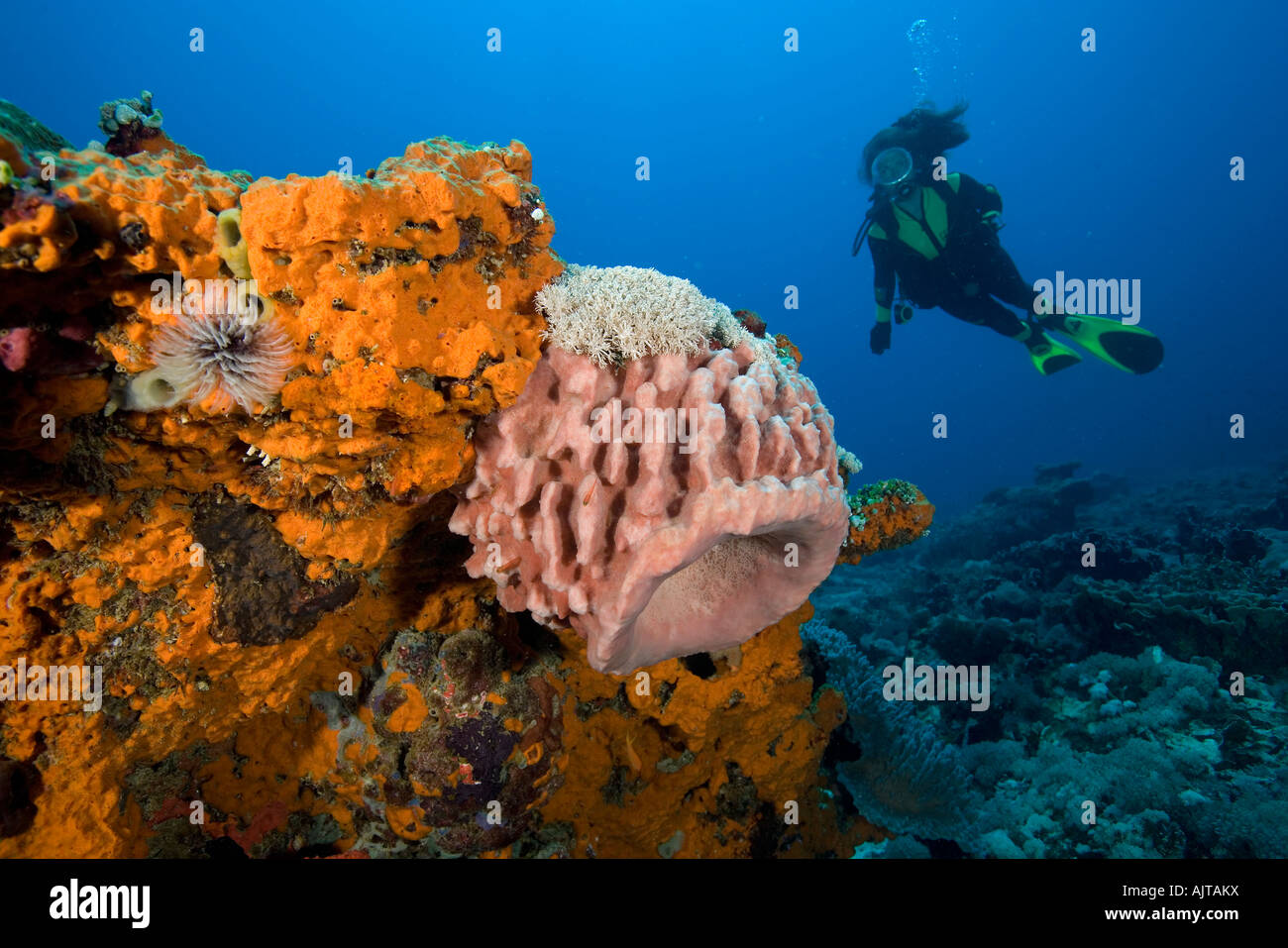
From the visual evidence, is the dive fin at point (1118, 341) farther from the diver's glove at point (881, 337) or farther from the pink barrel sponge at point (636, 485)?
the pink barrel sponge at point (636, 485)

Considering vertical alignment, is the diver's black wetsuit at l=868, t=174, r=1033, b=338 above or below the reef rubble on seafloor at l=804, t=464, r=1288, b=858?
above

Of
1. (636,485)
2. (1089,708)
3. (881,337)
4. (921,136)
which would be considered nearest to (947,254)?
(881,337)

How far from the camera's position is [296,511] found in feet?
9.24

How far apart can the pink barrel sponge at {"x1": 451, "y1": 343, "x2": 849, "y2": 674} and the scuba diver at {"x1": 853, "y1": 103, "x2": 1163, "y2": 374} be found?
9227mm

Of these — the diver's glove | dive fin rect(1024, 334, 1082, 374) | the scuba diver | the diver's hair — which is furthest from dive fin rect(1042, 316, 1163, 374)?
the diver's hair

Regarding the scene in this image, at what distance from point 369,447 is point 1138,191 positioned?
444 feet

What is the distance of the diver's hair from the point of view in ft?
37.4

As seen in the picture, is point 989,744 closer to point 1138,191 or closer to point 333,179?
point 333,179

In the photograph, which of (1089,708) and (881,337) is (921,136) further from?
(1089,708)

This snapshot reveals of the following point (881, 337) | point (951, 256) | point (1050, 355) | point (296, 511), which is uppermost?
point (951, 256)

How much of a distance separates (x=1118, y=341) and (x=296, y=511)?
1317 cm

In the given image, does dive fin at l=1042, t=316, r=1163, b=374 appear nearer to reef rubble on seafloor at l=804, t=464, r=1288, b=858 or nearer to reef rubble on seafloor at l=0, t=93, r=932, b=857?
reef rubble on seafloor at l=804, t=464, r=1288, b=858

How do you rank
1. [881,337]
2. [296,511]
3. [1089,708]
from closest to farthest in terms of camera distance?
[296,511] < [1089,708] < [881,337]
